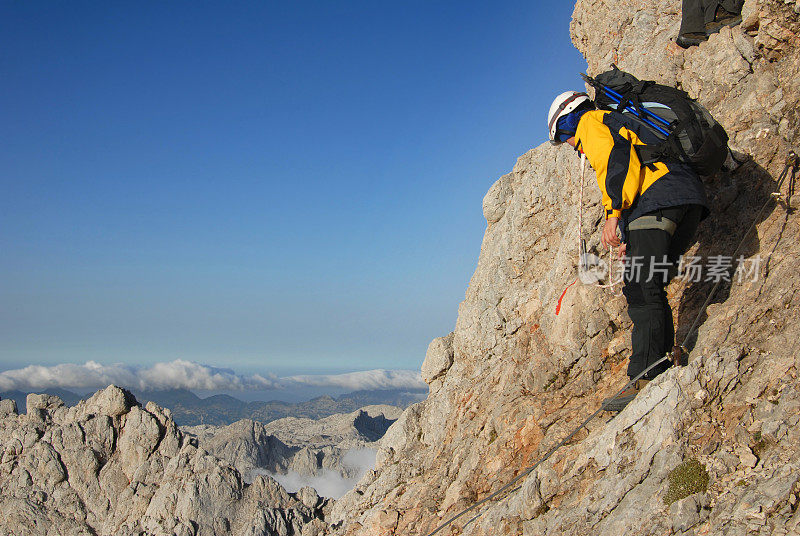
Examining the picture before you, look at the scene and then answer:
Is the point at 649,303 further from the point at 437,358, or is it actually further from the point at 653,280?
the point at 437,358

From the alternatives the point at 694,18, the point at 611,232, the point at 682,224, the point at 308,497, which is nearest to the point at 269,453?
the point at 308,497

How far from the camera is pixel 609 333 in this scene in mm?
11766

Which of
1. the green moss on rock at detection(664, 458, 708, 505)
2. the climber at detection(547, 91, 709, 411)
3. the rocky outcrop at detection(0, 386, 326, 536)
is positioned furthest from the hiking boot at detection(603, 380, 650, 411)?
the rocky outcrop at detection(0, 386, 326, 536)

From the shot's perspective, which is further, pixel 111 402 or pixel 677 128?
pixel 111 402

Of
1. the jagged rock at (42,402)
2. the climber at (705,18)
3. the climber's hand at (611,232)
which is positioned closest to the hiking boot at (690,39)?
the climber at (705,18)

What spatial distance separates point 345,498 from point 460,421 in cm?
833

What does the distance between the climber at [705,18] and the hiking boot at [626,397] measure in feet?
35.1

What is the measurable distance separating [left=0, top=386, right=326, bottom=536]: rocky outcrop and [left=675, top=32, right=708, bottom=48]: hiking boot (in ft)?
136

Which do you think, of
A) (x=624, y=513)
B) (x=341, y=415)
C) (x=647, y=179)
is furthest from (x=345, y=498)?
(x=341, y=415)

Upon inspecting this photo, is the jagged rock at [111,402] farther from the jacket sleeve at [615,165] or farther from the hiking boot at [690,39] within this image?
the hiking boot at [690,39]

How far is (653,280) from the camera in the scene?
29.2 ft

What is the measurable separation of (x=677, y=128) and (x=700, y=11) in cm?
765

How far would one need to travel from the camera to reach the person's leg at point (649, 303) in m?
8.82

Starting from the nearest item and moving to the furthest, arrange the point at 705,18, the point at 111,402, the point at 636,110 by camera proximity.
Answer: the point at 636,110, the point at 705,18, the point at 111,402
